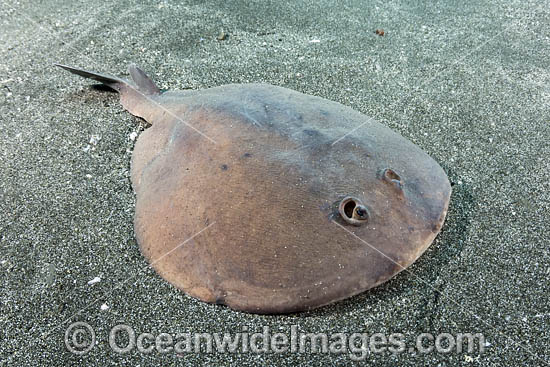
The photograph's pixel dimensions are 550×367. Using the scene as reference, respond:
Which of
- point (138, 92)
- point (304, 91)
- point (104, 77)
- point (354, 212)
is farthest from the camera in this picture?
point (304, 91)

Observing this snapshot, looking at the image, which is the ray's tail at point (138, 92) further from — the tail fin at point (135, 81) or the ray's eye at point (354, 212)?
the ray's eye at point (354, 212)

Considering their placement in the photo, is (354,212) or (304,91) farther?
(304,91)

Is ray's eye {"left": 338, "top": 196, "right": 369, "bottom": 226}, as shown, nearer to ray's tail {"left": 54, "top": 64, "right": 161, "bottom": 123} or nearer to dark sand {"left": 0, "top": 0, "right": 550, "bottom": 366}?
dark sand {"left": 0, "top": 0, "right": 550, "bottom": 366}

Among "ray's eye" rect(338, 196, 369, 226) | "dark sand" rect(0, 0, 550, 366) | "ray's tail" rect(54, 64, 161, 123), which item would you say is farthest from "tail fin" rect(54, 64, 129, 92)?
"ray's eye" rect(338, 196, 369, 226)

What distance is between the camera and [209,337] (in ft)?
6.56

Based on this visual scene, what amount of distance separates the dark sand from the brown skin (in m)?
0.24

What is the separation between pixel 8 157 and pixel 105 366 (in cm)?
198

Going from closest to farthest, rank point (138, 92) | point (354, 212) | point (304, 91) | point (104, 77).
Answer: point (354, 212), point (138, 92), point (104, 77), point (304, 91)

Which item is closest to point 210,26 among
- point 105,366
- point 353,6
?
point 353,6

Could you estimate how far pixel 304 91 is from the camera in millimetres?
3592

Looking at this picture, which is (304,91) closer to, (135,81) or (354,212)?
(135,81)

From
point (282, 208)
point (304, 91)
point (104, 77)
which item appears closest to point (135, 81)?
point (104, 77)

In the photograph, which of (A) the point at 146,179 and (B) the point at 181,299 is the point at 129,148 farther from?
(B) the point at 181,299

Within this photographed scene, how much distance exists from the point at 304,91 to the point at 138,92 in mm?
1395
